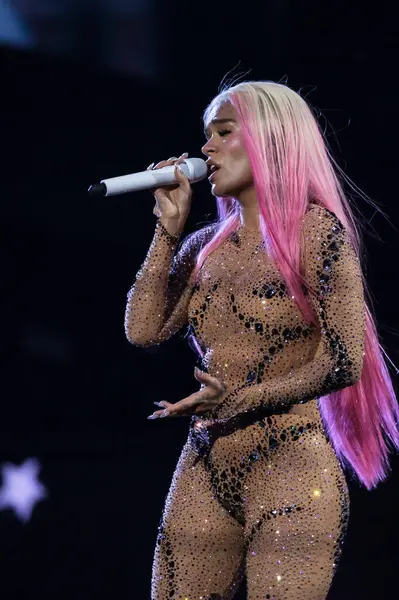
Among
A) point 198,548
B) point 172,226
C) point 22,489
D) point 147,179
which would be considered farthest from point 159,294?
point 22,489

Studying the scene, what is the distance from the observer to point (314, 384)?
167 cm

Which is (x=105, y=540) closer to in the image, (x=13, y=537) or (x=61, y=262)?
(x=13, y=537)

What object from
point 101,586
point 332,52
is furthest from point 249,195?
point 101,586

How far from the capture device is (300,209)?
5.82 ft

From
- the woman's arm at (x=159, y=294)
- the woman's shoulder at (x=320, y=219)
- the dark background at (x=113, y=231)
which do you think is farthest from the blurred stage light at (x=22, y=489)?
the woman's shoulder at (x=320, y=219)

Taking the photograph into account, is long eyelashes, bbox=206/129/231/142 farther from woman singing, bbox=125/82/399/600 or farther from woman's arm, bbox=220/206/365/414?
woman's arm, bbox=220/206/365/414

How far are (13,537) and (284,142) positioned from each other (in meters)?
1.69

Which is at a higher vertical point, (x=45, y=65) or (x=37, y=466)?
(x=45, y=65)

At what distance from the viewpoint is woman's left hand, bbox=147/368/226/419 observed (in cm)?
162

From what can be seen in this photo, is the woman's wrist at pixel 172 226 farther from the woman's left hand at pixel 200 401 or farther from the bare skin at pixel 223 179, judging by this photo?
the woman's left hand at pixel 200 401

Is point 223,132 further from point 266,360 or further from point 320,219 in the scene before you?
point 266,360

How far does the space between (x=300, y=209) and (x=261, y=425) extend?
38 centimetres

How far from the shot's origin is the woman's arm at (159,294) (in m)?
1.90

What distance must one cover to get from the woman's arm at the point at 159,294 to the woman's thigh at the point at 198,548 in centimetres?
28
